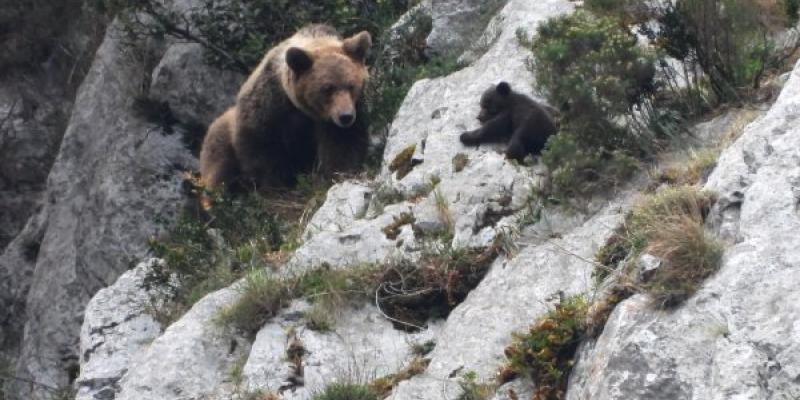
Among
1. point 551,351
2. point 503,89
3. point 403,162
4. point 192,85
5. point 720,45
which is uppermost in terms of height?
point 720,45

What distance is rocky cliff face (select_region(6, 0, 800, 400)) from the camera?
18.8 ft

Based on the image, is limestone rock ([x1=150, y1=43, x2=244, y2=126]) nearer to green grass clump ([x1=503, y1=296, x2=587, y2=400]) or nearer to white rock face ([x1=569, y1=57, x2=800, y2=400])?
green grass clump ([x1=503, y1=296, x2=587, y2=400])

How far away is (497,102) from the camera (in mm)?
9414

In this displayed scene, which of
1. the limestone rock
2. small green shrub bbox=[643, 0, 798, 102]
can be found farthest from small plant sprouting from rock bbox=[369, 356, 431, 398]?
the limestone rock

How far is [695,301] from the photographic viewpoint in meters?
5.94

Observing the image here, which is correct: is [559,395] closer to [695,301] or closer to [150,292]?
[695,301]

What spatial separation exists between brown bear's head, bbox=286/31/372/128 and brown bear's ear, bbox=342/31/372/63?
96 millimetres

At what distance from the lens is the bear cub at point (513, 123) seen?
29.5 ft

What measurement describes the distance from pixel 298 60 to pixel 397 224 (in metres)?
3.11

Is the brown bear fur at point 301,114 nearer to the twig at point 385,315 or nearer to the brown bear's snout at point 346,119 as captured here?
the brown bear's snout at point 346,119

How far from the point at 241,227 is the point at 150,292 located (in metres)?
0.80

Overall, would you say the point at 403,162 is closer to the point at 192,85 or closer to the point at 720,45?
the point at 720,45

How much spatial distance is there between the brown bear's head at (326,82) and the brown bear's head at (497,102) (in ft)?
5.94

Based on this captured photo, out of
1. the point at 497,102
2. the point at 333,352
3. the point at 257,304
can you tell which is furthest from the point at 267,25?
the point at 333,352
